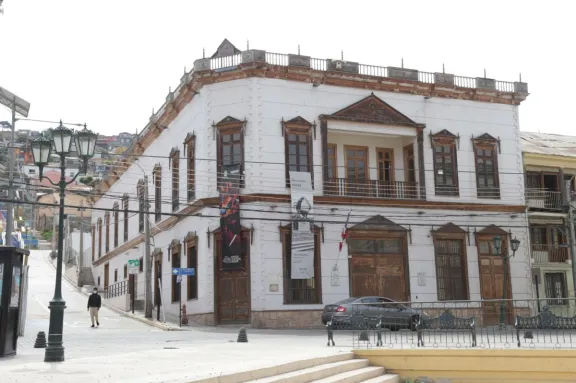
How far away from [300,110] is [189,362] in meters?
18.0

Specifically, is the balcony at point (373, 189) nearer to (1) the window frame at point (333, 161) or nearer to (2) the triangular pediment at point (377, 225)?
(1) the window frame at point (333, 161)

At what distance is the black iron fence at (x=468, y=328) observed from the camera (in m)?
15.4

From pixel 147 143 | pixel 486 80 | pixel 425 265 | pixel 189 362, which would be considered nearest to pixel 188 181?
pixel 147 143

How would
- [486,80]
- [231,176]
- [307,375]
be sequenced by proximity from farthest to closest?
[486,80] → [231,176] → [307,375]

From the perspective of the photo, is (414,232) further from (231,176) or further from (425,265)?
(231,176)

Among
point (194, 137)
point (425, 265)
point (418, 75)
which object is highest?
point (418, 75)

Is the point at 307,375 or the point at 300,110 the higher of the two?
the point at 300,110

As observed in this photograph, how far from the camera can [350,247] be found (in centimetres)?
2930

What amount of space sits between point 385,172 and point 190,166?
886 centimetres

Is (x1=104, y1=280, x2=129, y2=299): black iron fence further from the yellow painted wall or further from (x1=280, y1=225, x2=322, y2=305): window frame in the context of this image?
the yellow painted wall

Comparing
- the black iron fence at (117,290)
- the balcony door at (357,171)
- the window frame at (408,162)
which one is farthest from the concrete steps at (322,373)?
the black iron fence at (117,290)

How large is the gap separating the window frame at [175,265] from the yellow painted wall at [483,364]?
17.7 meters

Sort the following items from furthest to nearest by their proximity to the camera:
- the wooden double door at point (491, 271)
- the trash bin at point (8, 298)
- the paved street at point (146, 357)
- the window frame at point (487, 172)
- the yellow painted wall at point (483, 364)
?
the window frame at point (487, 172) → the wooden double door at point (491, 271) → the trash bin at point (8, 298) → the yellow painted wall at point (483, 364) → the paved street at point (146, 357)

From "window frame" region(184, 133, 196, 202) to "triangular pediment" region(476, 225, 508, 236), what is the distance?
12955mm
